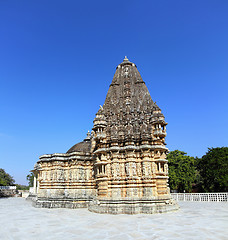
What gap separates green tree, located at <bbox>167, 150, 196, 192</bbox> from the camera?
39.7m

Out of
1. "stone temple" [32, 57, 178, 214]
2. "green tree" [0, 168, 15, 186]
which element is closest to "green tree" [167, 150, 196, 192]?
"stone temple" [32, 57, 178, 214]

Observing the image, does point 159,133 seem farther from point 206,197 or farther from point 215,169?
point 215,169

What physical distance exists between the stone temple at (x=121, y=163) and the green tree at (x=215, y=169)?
65.2ft

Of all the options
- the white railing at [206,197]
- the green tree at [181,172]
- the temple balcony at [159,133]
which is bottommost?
the white railing at [206,197]

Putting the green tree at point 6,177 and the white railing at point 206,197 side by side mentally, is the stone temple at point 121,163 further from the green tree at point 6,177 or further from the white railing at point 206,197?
the green tree at point 6,177

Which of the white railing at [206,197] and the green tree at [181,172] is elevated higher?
the green tree at [181,172]

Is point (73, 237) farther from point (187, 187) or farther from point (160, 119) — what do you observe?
point (187, 187)

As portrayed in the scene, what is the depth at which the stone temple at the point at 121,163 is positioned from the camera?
734 inches

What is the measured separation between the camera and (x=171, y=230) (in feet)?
37.6

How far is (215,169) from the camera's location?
3666 centimetres

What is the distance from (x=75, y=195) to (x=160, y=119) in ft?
44.1

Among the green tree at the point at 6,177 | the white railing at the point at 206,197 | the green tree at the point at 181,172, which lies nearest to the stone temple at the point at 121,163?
the white railing at the point at 206,197

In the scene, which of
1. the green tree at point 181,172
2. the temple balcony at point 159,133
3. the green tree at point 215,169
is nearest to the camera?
the temple balcony at point 159,133

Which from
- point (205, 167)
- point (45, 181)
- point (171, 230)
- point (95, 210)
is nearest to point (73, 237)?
point (171, 230)
